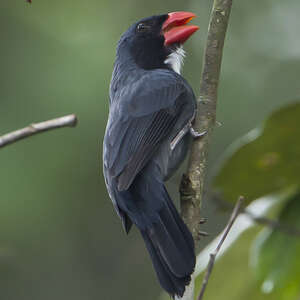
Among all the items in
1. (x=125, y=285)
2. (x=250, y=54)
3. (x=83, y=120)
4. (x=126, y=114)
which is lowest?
(x=125, y=285)

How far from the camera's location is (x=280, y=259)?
3.34 m

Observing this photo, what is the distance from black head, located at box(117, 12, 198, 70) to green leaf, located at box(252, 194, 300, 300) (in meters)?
2.01

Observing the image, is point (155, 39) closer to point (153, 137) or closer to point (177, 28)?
point (177, 28)

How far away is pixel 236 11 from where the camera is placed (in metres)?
10.5

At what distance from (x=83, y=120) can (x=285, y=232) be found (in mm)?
5379

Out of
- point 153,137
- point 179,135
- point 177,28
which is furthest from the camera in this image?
point 177,28

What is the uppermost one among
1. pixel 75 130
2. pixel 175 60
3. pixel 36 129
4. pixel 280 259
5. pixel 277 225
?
pixel 36 129

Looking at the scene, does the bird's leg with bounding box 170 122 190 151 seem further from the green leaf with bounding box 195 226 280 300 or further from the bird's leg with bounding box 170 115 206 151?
the green leaf with bounding box 195 226 280 300

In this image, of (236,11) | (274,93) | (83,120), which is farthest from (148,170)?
(236,11)

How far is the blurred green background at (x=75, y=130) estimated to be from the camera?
27.8ft

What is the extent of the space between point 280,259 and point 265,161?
514 mm

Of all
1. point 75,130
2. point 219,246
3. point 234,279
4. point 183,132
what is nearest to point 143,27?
point 183,132

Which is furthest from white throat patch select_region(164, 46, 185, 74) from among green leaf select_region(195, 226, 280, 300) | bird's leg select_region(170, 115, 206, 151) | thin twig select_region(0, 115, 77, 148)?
thin twig select_region(0, 115, 77, 148)

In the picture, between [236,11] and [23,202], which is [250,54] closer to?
[236,11]
